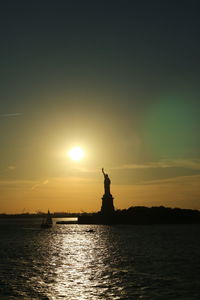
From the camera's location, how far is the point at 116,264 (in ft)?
142

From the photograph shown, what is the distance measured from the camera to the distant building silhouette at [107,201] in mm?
128625

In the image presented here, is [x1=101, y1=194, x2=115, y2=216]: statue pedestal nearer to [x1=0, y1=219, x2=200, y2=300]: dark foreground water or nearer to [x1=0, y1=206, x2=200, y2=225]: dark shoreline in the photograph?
[x1=0, y1=206, x2=200, y2=225]: dark shoreline

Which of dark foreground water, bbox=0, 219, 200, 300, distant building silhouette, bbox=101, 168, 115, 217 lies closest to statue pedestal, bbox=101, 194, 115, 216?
distant building silhouette, bbox=101, 168, 115, 217

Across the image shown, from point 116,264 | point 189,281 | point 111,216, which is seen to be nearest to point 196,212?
point 111,216

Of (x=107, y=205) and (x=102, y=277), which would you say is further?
(x=107, y=205)

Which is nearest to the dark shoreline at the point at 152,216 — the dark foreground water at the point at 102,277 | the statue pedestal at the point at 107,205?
the statue pedestal at the point at 107,205

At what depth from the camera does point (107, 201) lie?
130 m

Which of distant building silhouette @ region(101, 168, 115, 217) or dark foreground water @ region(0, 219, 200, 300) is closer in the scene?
dark foreground water @ region(0, 219, 200, 300)

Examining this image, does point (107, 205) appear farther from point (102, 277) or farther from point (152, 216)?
point (102, 277)

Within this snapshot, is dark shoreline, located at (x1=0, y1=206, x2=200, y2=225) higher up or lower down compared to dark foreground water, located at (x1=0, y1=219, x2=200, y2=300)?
higher up

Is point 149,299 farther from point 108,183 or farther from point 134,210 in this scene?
point 134,210

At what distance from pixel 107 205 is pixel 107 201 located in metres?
1.92

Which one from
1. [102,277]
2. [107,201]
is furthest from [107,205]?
[102,277]

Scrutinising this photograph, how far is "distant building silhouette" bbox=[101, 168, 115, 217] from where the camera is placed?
422 ft
